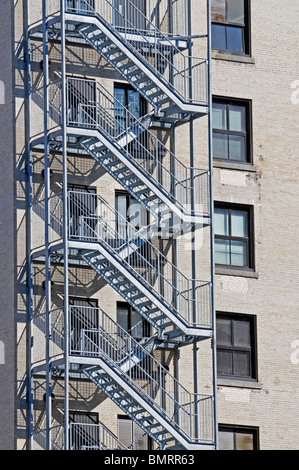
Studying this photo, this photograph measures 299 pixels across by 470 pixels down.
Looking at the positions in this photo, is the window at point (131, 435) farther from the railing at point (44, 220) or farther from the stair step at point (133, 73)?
the stair step at point (133, 73)

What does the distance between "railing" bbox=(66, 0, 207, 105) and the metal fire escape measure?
68mm

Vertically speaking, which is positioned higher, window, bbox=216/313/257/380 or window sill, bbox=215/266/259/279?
window sill, bbox=215/266/259/279

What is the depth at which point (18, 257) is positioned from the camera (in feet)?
245

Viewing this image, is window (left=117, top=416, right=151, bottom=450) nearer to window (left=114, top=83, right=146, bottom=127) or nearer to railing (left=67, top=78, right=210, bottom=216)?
railing (left=67, top=78, right=210, bottom=216)

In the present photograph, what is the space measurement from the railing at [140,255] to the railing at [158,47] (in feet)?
14.3

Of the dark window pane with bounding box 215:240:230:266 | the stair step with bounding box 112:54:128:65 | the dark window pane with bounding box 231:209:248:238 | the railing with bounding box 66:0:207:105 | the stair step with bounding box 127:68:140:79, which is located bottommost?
the dark window pane with bounding box 215:240:230:266

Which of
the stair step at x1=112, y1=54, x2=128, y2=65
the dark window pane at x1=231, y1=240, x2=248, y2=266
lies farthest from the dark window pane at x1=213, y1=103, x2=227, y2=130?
the stair step at x1=112, y1=54, x2=128, y2=65

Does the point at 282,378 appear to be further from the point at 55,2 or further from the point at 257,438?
the point at 55,2

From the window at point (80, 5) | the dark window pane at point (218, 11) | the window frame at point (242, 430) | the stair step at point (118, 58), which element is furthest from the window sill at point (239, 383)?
the window at point (80, 5)

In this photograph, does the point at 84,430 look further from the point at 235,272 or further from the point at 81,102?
the point at 81,102

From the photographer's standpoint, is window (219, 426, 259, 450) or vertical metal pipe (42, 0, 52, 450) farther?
window (219, 426, 259, 450)

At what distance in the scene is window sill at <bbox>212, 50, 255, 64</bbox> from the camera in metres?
79.0

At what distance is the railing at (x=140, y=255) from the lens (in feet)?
244
